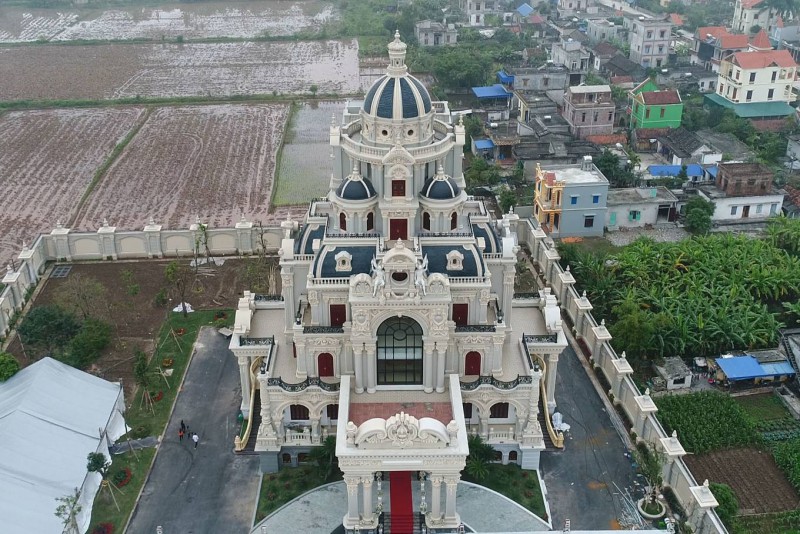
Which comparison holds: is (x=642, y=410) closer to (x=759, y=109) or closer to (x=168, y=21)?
(x=759, y=109)

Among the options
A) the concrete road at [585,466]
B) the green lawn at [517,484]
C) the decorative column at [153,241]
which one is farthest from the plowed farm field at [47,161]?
the concrete road at [585,466]

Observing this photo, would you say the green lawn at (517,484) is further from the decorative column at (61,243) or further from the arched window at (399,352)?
the decorative column at (61,243)

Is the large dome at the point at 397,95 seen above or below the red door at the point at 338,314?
above

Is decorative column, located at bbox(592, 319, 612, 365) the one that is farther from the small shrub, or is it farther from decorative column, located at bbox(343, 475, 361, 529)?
the small shrub

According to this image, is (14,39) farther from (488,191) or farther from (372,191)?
(372,191)

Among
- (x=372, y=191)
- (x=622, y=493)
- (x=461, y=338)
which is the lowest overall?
(x=622, y=493)

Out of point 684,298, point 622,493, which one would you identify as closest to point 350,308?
point 622,493

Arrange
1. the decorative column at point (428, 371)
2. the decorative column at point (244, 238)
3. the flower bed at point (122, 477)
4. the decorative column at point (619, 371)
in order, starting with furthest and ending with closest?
the decorative column at point (244, 238) < the decorative column at point (619, 371) < the flower bed at point (122, 477) < the decorative column at point (428, 371)
